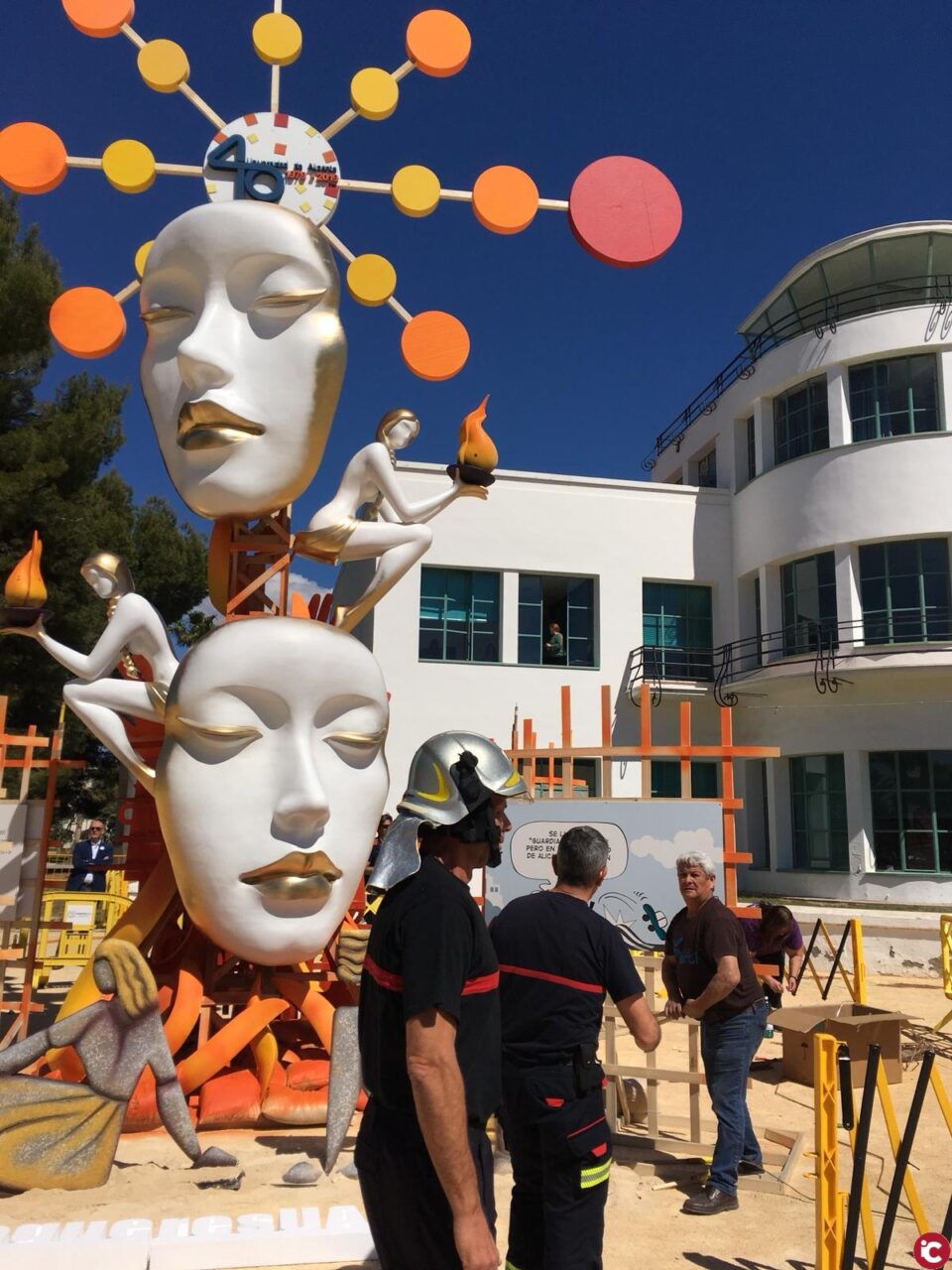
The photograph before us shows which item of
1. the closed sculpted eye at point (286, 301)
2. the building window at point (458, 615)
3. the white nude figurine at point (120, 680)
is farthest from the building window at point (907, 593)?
the white nude figurine at point (120, 680)

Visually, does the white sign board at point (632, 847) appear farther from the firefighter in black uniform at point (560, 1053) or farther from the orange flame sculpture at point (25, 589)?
the orange flame sculpture at point (25, 589)

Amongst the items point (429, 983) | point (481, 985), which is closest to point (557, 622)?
point (481, 985)

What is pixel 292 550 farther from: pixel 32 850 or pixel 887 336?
pixel 887 336

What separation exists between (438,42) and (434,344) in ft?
6.04

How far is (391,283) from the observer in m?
6.08

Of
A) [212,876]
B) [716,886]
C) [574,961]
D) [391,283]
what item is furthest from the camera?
[391,283]

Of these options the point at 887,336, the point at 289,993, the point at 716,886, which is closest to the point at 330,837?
the point at 289,993

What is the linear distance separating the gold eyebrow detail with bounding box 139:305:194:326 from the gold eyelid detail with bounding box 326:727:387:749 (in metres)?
2.48

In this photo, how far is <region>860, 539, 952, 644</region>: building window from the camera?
49.8ft

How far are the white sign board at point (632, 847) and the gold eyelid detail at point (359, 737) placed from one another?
1.77m

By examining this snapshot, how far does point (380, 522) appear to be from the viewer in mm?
5977

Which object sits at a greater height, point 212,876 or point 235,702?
point 235,702

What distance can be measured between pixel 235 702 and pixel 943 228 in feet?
53.2

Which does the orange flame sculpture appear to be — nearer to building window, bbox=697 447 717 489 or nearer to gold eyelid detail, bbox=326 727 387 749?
gold eyelid detail, bbox=326 727 387 749
